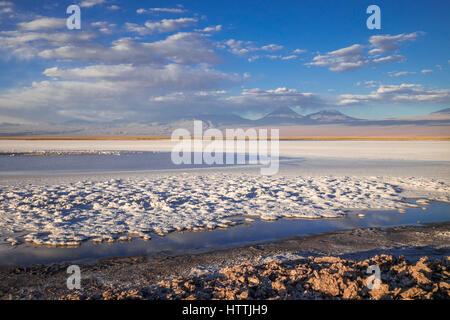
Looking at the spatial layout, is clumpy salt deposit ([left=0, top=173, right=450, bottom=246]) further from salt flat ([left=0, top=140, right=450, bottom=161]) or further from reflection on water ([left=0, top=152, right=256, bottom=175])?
salt flat ([left=0, top=140, right=450, bottom=161])

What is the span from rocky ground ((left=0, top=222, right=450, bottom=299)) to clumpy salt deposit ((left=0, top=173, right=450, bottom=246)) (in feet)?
4.23

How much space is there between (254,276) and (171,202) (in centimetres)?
464

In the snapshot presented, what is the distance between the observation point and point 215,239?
535cm

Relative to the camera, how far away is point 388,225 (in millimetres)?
6203

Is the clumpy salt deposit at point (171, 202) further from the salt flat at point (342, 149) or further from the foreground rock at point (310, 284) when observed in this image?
the salt flat at point (342, 149)

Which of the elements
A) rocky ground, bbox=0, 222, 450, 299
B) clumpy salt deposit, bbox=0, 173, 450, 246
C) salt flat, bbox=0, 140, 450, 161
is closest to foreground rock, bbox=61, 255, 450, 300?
rocky ground, bbox=0, 222, 450, 299

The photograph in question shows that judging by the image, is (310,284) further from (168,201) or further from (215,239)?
(168,201)

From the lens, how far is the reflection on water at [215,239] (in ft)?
14.9

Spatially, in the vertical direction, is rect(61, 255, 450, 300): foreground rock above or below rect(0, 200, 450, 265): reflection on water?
above

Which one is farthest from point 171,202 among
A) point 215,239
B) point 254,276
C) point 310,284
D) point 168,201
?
point 310,284

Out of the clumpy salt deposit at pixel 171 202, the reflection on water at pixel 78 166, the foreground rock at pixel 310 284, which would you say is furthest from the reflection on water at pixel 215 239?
the reflection on water at pixel 78 166

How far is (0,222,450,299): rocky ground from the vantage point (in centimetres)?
316
